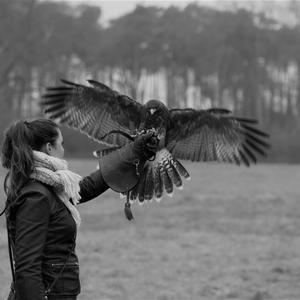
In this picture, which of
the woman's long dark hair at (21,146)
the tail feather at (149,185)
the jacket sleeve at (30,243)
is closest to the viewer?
the jacket sleeve at (30,243)

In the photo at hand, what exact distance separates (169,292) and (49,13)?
111 ft

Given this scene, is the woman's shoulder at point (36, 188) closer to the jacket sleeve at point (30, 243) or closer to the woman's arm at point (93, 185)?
the jacket sleeve at point (30, 243)

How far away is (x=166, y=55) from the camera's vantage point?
42781 millimetres

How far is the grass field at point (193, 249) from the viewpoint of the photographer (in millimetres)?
7754

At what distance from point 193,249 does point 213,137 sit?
3884mm

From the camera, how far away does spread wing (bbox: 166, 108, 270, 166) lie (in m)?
6.66

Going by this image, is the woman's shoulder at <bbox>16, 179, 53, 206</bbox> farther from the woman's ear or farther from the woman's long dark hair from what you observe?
the woman's ear

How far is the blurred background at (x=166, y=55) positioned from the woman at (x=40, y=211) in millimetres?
33742

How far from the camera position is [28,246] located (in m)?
2.99

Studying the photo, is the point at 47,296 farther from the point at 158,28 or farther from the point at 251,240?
the point at 158,28

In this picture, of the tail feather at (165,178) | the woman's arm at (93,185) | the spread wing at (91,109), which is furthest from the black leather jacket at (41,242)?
the spread wing at (91,109)

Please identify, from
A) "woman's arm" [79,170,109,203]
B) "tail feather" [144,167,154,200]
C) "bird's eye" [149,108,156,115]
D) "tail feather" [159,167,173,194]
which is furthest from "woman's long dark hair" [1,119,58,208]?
"bird's eye" [149,108,156,115]

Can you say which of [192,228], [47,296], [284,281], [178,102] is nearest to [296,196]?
[192,228]

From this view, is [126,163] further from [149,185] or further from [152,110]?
[152,110]
